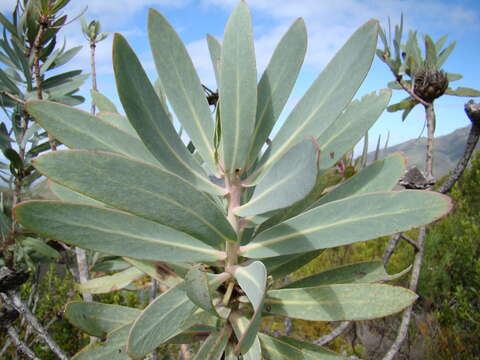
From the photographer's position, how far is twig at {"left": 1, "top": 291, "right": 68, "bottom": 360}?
3.35ft

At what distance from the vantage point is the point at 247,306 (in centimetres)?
77

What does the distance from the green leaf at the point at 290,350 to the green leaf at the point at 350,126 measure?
1.20 ft

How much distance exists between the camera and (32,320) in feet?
3.41

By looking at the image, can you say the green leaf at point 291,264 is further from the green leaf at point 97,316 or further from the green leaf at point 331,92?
the green leaf at point 97,316

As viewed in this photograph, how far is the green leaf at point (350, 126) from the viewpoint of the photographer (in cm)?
71

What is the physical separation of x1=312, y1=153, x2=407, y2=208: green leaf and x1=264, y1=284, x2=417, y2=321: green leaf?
0.64 ft

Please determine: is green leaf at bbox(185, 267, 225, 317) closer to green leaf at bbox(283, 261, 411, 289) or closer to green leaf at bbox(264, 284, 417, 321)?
green leaf at bbox(264, 284, 417, 321)

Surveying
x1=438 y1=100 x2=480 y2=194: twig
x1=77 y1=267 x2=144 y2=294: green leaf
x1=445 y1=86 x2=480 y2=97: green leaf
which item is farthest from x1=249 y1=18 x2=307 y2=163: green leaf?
x1=445 y1=86 x2=480 y2=97: green leaf

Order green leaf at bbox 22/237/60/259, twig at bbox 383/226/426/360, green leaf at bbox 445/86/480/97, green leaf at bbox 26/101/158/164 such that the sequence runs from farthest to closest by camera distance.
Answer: green leaf at bbox 445/86/480/97, green leaf at bbox 22/237/60/259, twig at bbox 383/226/426/360, green leaf at bbox 26/101/158/164

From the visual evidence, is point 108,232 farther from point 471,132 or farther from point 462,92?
point 462,92

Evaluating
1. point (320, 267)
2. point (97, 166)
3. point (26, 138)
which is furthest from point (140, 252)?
point (320, 267)

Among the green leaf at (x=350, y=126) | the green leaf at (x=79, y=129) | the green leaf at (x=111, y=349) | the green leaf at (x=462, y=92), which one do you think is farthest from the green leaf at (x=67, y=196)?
the green leaf at (x=462, y=92)

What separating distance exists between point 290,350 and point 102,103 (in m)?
0.77

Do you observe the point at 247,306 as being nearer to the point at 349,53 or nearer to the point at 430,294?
the point at 349,53
